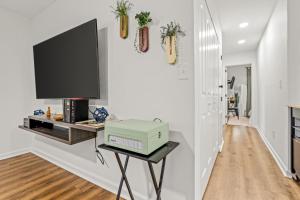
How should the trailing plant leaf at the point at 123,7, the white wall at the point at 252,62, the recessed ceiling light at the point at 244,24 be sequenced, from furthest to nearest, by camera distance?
the white wall at the point at 252,62, the recessed ceiling light at the point at 244,24, the trailing plant leaf at the point at 123,7

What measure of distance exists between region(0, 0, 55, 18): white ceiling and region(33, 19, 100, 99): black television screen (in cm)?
72

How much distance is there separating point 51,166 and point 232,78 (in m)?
7.51

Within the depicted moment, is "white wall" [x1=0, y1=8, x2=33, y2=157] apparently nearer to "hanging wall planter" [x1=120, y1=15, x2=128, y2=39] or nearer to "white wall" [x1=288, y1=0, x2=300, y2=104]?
"hanging wall planter" [x1=120, y1=15, x2=128, y2=39]

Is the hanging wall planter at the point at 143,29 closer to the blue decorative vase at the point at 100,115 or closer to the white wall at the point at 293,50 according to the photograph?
the blue decorative vase at the point at 100,115

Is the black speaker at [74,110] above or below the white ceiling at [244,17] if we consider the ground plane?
below

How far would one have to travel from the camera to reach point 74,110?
1.74 metres

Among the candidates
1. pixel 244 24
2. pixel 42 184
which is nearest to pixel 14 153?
pixel 42 184

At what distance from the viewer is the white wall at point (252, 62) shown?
4902mm

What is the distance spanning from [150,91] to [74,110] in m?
0.90

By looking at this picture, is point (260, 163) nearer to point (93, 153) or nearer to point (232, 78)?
point (93, 153)

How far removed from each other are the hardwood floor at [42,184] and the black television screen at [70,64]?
41.3 inches

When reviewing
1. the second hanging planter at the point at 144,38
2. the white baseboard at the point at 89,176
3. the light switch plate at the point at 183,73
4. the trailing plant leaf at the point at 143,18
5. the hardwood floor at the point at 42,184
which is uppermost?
the trailing plant leaf at the point at 143,18

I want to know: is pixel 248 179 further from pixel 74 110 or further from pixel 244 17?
pixel 244 17

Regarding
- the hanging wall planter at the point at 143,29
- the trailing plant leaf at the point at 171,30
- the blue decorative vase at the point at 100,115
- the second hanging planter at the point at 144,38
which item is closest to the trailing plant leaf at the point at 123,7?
the hanging wall planter at the point at 143,29
